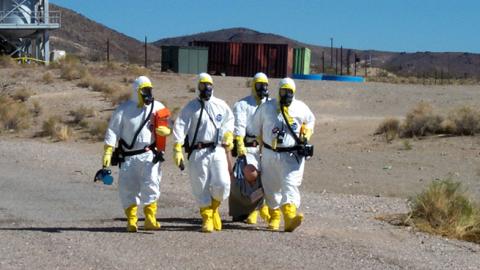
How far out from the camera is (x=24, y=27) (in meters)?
52.6

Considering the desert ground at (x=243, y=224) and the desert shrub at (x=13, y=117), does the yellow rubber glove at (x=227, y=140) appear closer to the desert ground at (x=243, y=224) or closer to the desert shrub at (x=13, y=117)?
the desert ground at (x=243, y=224)

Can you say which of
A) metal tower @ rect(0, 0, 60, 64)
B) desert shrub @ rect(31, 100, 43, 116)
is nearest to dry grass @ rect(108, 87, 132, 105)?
desert shrub @ rect(31, 100, 43, 116)

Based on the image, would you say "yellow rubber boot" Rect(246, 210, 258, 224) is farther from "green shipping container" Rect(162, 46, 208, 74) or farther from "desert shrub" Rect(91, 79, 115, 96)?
"green shipping container" Rect(162, 46, 208, 74)

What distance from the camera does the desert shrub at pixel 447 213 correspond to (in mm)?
13539

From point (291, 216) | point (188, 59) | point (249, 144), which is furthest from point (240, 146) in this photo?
point (188, 59)

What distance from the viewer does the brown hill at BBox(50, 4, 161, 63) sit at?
350ft

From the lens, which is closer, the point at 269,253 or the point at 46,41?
the point at 269,253

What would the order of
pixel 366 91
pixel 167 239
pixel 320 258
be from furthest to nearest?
1. pixel 366 91
2. pixel 167 239
3. pixel 320 258

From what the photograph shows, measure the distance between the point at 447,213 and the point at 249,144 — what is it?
121 inches

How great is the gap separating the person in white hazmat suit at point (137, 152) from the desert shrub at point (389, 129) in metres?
16.4

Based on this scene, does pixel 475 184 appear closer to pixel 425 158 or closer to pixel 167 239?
pixel 425 158

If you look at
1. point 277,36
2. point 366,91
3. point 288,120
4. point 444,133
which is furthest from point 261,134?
point 277,36

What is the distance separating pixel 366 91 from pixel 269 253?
30.6m

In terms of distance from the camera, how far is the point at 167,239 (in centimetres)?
1144
